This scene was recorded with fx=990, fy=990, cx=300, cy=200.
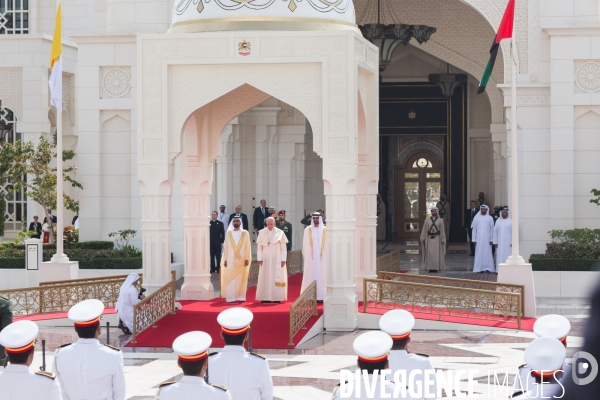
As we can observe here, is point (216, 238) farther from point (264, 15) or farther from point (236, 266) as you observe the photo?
point (264, 15)

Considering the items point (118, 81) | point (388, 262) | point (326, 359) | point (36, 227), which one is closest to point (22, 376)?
point (326, 359)

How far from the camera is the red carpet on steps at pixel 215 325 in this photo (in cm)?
1013

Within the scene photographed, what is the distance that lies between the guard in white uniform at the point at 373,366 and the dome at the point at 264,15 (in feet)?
24.8

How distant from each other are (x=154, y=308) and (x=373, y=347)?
23.4 ft

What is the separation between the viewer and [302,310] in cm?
1048

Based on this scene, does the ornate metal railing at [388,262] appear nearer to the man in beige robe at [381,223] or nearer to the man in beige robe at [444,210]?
the man in beige robe at [444,210]

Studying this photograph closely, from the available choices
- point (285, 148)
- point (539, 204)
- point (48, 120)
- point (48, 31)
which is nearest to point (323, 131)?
point (539, 204)

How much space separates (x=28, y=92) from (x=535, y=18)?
1021 cm

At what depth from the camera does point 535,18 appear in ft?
49.6

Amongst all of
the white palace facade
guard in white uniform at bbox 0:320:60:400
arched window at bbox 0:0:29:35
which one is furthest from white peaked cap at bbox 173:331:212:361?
arched window at bbox 0:0:29:35

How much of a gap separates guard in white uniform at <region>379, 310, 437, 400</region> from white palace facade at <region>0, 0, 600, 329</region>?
5797 millimetres

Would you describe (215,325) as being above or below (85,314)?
below

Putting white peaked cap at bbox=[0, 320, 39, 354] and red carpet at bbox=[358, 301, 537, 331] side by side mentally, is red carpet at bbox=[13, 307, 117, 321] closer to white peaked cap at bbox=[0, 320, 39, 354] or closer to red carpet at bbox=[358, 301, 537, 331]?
red carpet at bbox=[358, 301, 537, 331]

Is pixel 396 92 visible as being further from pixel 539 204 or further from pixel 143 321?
pixel 143 321
